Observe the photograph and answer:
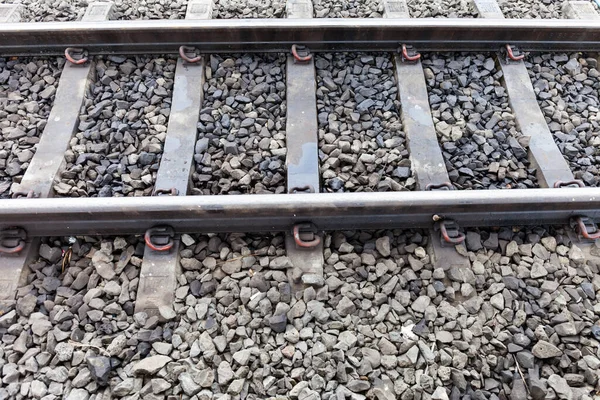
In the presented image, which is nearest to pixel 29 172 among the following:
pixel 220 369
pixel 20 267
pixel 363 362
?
pixel 20 267

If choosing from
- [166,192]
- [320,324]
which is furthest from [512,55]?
[166,192]

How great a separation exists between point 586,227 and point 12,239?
3.79 metres

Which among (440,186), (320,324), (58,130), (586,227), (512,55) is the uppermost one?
(512,55)

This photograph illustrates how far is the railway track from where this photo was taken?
285cm

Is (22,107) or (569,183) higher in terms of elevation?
(22,107)

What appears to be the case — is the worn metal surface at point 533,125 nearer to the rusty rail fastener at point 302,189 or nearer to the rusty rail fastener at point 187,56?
the rusty rail fastener at point 302,189

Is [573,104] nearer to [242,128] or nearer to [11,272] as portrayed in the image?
[242,128]

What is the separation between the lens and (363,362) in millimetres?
2820

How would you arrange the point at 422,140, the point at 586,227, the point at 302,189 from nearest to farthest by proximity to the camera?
the point at 586,227
the point at 302,189
the point at 422,140

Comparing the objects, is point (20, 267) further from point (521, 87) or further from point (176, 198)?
point (521, 87)

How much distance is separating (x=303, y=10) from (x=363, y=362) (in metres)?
3.26

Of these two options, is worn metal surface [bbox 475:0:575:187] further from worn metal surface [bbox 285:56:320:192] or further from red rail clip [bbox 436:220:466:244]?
worn metal surface [bbox 285:56:320:192]

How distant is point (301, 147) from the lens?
3.73 meters

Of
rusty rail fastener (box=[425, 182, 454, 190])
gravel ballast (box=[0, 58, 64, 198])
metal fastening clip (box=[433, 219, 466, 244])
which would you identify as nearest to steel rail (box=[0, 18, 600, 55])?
gravel ballast (box=[0, 58, 64, 198])
